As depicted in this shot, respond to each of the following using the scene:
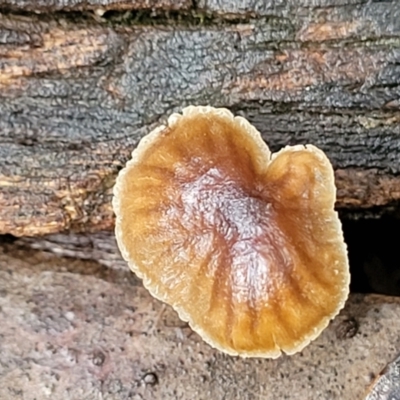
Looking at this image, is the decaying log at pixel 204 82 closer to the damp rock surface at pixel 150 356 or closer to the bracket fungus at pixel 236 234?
the bracket fungus at pixel 236 234

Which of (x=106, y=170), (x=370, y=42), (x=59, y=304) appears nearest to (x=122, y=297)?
(x=59, y=304)

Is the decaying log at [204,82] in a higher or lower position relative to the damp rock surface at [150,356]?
higher

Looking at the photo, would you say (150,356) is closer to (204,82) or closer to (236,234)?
(236,234)

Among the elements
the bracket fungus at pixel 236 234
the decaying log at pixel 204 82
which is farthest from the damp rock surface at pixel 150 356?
the decaying log at pixel 204 82

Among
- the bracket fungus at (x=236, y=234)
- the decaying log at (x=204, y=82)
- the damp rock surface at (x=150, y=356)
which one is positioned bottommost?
the damp rock surface at (x=150, y=356)

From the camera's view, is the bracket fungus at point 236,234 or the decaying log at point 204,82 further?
the decaying log at point 204,82
